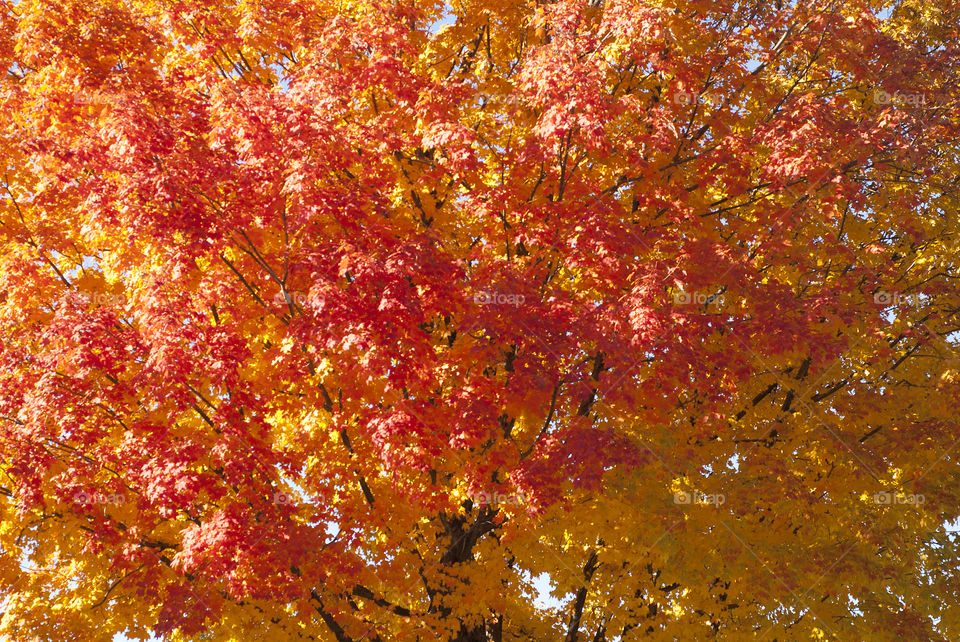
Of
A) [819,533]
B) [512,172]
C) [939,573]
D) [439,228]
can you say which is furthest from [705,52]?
[939,573]

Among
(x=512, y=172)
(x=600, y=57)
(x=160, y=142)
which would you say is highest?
(x=600, y=57)

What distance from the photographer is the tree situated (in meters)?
9.30

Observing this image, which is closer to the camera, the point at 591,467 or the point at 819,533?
the point at 591,467

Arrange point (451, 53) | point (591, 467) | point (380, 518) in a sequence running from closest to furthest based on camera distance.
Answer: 1. point (591, 467)
2. point (380, 518)
3. point (451, 53)

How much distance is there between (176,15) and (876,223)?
13715mm

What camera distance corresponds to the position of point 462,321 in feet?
30.4

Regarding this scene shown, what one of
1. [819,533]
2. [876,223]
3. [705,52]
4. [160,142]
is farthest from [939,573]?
[160,142]

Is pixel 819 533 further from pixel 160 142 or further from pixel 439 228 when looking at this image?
pixel 160 142

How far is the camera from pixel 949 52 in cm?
1188

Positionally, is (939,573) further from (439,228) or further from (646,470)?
(439,228)

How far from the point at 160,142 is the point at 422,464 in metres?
5.43

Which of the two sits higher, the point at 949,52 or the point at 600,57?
the point at 949,52

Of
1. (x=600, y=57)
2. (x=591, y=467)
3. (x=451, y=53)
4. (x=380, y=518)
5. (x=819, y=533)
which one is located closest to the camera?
(x=591, y=467)

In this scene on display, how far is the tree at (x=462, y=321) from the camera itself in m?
9.30
